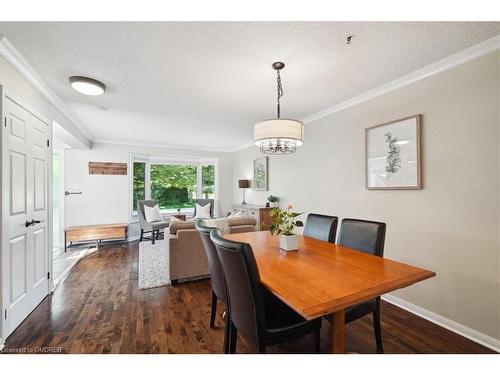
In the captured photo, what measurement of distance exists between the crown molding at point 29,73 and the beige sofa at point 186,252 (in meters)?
2.04

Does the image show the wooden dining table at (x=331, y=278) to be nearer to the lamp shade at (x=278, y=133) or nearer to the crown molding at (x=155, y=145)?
the lamp shade at (x=278, y=133)

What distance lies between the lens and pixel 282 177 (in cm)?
432

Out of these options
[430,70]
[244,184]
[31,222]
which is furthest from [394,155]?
[31,222]

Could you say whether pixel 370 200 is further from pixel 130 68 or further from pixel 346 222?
pixel 130 68

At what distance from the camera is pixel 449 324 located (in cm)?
194

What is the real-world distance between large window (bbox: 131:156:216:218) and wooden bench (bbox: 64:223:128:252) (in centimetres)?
74

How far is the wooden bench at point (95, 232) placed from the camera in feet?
14.5

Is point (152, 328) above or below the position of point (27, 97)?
below

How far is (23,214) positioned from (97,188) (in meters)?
3.31

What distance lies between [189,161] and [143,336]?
16.8ft

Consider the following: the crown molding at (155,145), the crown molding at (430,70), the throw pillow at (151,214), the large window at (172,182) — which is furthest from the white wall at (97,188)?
the crown molding at (430,70)

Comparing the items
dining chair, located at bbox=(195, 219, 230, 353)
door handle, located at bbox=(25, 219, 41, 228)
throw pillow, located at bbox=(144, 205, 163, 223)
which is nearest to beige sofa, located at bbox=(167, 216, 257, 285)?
dining chair, located at bbox=(195, 219, 230, 353)

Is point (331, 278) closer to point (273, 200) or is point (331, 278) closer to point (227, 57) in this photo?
point (227, 57)
